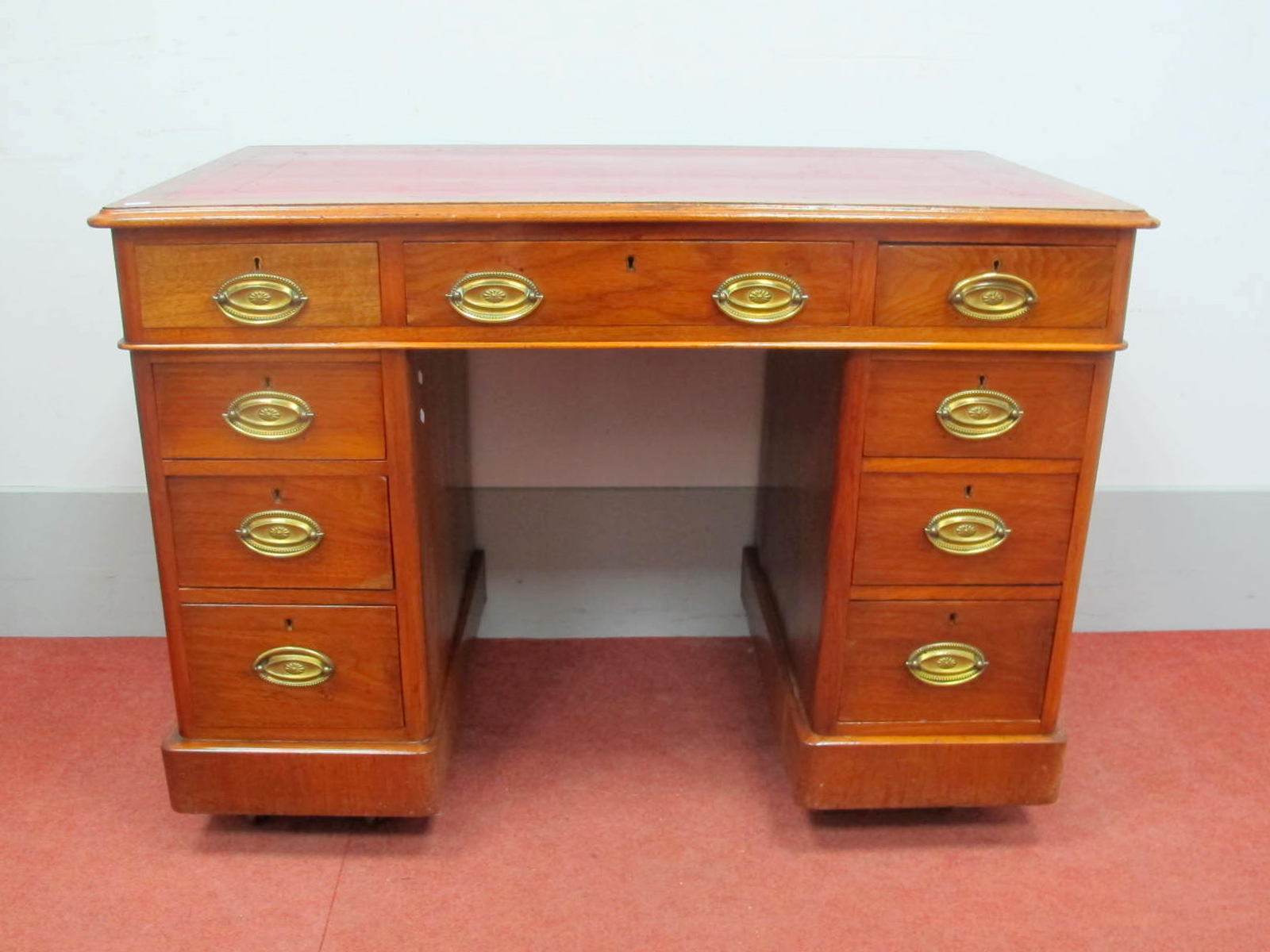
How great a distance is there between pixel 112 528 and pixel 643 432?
98 centimetres

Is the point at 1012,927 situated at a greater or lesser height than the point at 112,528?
lesser

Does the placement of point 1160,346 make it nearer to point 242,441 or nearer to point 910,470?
point 910,470

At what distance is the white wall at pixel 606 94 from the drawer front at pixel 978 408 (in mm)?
672

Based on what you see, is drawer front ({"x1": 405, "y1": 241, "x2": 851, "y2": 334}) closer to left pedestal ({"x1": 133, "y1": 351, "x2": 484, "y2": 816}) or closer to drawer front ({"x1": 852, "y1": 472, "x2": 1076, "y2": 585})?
left pedestal ({"x1": 133, "y1": 351, "x2": 484, "y2": 816})

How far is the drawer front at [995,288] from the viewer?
1342 millimetres

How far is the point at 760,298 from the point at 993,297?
28cm

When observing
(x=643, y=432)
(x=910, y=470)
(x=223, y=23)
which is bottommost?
(x=643, y=432)

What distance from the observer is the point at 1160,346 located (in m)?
2.05

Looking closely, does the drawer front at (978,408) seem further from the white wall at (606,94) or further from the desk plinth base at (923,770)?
the white wall at (606,94)

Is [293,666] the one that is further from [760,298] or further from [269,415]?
[760,298]

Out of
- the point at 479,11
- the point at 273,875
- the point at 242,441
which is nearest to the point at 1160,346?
the point at 479,11

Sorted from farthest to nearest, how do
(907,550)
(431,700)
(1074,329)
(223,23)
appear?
(223,23)
(431,700)
(907,550)
(1074,329)

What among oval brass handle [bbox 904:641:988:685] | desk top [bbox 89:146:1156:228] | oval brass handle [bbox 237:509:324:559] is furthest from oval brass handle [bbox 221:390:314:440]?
oval brass handle [bbox 904:641:988:685]

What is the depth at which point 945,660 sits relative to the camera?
1.52 m
